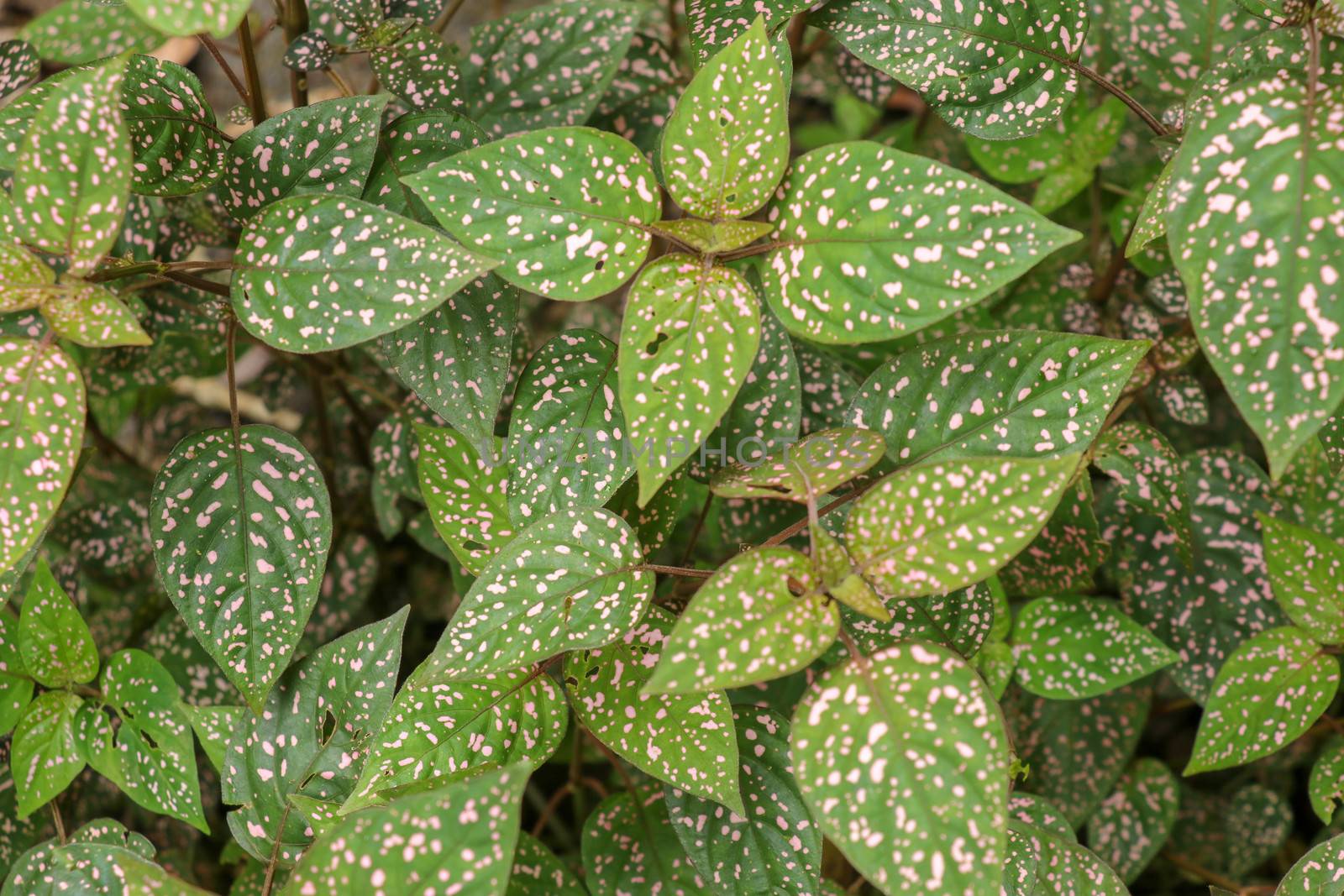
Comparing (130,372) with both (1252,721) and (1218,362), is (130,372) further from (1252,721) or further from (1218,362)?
(1252,721)

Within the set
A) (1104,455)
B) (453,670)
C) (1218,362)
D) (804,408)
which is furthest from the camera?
(804,408)

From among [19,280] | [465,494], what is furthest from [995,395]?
[19,280]

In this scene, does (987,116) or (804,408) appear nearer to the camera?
(987,116)

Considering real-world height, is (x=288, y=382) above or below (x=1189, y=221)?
below

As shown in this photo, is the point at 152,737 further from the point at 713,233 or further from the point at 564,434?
the point at 713,233

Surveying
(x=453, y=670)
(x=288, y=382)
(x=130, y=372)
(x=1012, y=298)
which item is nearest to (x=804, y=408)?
(x=1012, y=298)

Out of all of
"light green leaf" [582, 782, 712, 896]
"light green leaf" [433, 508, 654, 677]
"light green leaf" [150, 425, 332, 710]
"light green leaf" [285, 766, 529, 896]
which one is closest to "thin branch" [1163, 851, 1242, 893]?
"light green leaf" [582, 782, 712, 896]

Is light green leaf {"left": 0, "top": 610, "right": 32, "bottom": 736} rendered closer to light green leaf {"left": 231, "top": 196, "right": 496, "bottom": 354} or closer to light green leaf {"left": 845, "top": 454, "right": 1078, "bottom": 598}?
light green leaf {"left": 231, "top": 196, "right": 496, "bottom": 354}
